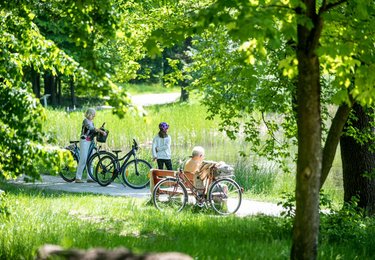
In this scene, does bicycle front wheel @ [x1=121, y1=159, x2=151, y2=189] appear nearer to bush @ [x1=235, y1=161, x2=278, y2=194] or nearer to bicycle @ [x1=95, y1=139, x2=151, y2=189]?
bicycle @ [x1=95, y1=139, x2=151, y2=189]

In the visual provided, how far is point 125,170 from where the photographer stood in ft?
51.4

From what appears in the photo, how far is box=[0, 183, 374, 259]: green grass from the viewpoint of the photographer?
23.0 ft

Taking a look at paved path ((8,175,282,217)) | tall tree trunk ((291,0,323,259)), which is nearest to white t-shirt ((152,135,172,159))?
paved path ((8,175,282,217))

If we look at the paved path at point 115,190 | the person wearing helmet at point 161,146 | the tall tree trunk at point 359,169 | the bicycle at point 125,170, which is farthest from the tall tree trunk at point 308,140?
the bicycle at point 125,170

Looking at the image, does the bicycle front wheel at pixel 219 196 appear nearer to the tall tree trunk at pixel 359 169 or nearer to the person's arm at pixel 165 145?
A: the tall tree trunk at pixel 359 169

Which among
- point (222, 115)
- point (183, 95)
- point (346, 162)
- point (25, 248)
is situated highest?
point (183, 95)

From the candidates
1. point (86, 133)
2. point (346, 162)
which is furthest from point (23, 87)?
point (86, 133)

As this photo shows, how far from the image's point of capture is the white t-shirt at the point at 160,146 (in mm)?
14641

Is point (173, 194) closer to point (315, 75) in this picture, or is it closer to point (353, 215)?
point (353, 215)

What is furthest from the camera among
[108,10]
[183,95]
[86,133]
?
[183,95]

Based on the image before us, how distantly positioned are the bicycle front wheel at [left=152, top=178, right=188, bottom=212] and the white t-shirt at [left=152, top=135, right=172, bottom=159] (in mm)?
2374

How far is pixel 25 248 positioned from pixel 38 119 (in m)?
1.24

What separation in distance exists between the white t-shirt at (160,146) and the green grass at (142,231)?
250 cm

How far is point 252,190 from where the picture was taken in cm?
1611
